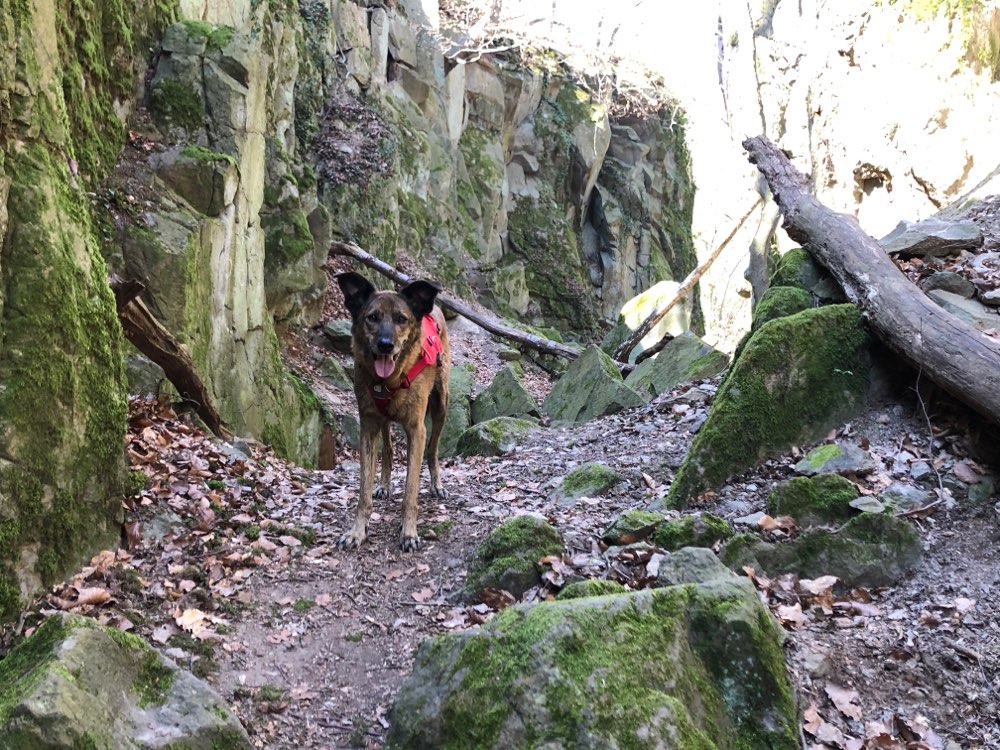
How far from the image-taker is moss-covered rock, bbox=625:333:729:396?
11934 millimetres

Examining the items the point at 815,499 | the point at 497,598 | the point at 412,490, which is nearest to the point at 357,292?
the point at 412,490

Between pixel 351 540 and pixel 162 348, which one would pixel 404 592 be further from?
pixel 162 348

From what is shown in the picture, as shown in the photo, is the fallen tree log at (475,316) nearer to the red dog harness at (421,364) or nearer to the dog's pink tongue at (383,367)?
the red dog harness at (421,364)

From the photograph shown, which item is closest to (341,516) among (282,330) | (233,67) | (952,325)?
(952,325)

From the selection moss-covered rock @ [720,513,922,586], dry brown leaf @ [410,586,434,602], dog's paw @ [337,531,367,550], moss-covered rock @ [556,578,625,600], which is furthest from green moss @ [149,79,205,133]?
moss-covered rock @ [720,513,922,586]

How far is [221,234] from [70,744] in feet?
26.6

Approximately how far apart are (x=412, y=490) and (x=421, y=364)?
1124mm

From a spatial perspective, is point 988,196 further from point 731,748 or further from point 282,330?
point 282,330

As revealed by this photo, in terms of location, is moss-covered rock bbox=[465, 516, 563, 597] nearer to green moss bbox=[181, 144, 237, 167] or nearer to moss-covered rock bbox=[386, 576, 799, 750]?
moss-covered rock bbox=[386, 576, 799, 750]

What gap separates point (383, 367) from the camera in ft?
20.1

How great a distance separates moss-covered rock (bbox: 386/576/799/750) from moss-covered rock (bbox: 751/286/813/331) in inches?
208

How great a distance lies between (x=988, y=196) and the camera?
9867 millimetres

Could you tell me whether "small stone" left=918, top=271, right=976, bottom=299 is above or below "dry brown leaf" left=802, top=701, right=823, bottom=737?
above

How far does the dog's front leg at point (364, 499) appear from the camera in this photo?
19.7 feet
